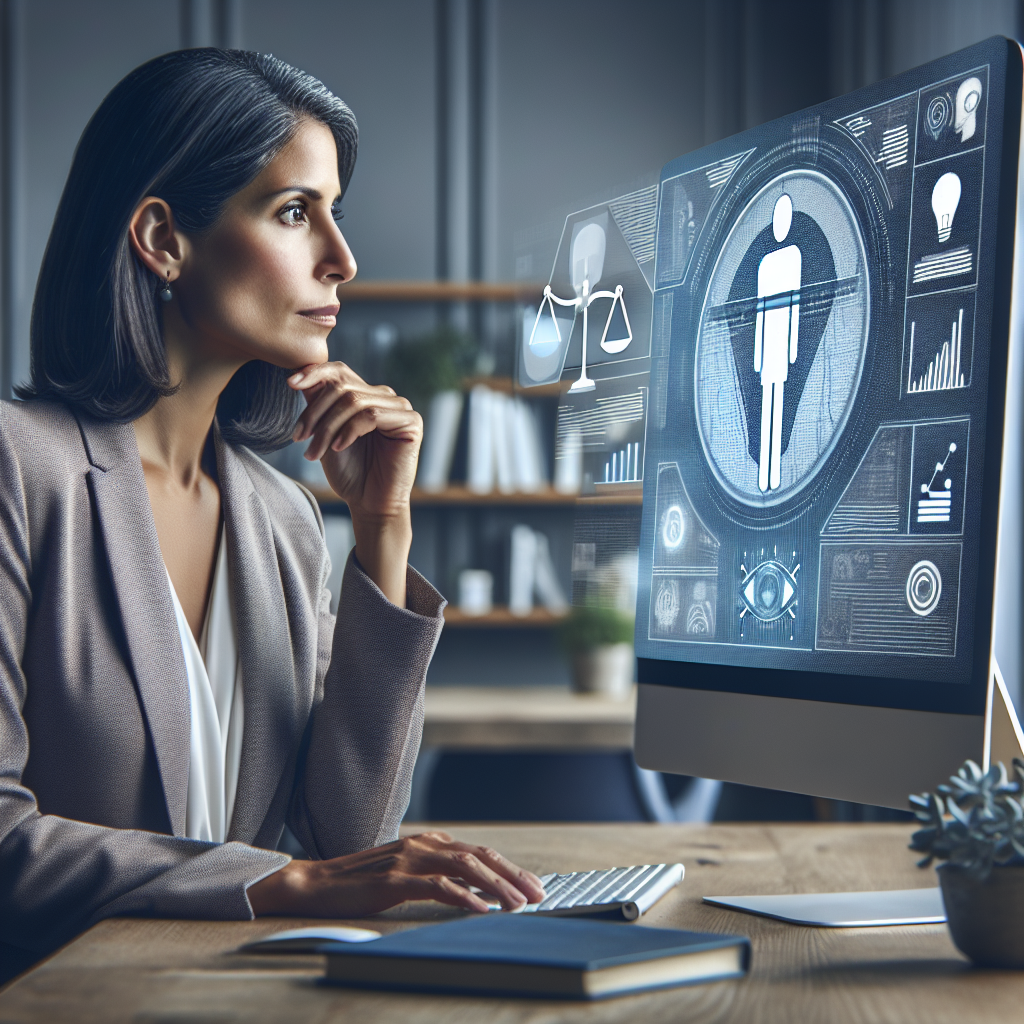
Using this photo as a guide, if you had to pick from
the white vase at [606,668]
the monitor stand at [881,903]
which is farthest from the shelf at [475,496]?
the monitor stand at [881,903]

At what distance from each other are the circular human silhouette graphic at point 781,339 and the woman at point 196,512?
0.39 meters

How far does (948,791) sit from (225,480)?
2.95 ft

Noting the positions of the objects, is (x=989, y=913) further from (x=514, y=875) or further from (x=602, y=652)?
(x=602, y=652)

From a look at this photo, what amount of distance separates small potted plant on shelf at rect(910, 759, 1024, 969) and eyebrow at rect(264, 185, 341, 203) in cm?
88

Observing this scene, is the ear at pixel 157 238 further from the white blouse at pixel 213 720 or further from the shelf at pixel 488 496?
the shelf at pixel 488 496

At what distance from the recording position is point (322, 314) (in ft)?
3.99

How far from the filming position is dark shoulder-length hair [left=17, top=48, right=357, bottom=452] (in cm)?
114

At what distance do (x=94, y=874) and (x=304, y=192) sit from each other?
0.72 metres

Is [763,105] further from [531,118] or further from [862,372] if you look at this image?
[862,372]

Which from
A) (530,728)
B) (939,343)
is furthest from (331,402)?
(530,728)

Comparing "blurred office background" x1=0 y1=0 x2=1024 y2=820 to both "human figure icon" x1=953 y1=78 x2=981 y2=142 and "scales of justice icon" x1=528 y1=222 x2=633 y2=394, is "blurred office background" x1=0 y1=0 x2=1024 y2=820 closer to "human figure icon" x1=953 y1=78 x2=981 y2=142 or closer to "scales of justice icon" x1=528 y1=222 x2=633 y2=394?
"scales of justice icon" x1=528 y1=222 x2=633 y2=394

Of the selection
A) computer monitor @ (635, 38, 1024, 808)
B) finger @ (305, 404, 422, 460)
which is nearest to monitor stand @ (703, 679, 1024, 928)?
computer monitor @ (635, 38, 1024, 808)

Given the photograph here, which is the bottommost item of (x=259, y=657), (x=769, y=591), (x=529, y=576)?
(x=529, y=576)

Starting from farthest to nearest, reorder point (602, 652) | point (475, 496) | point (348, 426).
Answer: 1. point (475, 496)
2. point (602, 652)
3. point (348, 426)
